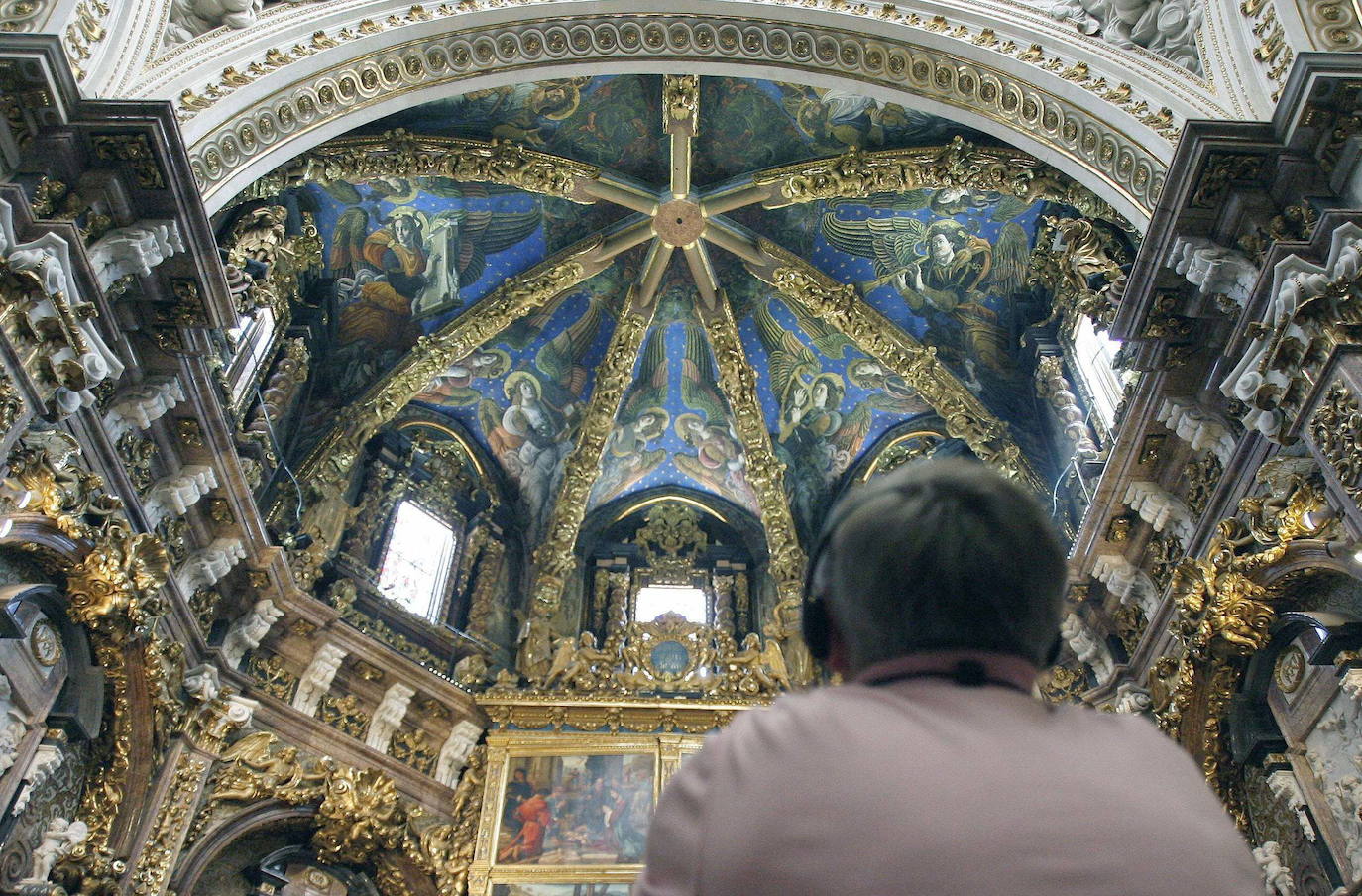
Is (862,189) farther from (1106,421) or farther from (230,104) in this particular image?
(230,104)

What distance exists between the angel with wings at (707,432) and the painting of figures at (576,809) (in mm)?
5360

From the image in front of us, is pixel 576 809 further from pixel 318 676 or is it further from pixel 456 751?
pixel 318 676

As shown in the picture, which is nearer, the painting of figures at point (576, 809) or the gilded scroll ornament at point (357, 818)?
the gilded scroll ornament at point (357, 818)

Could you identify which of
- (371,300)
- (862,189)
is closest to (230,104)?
(371,300)

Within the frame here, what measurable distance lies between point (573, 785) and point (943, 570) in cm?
916

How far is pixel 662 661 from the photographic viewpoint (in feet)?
37.4

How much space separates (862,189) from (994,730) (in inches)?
415

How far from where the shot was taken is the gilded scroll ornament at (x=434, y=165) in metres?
9.42

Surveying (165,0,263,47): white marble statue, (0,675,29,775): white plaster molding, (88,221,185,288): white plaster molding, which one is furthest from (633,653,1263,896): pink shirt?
(165,0,263,47): white marble statue

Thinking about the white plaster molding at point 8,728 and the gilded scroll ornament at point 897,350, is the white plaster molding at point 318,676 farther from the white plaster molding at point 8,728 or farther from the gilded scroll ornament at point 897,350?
the gilded scroll ornament at point 897,350

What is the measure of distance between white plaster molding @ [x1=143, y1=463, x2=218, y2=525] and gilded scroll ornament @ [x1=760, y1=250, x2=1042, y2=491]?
774 centimetres

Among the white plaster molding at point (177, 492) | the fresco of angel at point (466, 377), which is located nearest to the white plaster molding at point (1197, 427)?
the white plaster molding at point (177, 492)

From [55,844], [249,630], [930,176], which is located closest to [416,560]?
[249,630]

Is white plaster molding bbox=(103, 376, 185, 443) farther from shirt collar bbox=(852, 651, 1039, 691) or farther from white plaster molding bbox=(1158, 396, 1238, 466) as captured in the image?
white plaster molding bbox=(1158, 396, 1238, 466)
